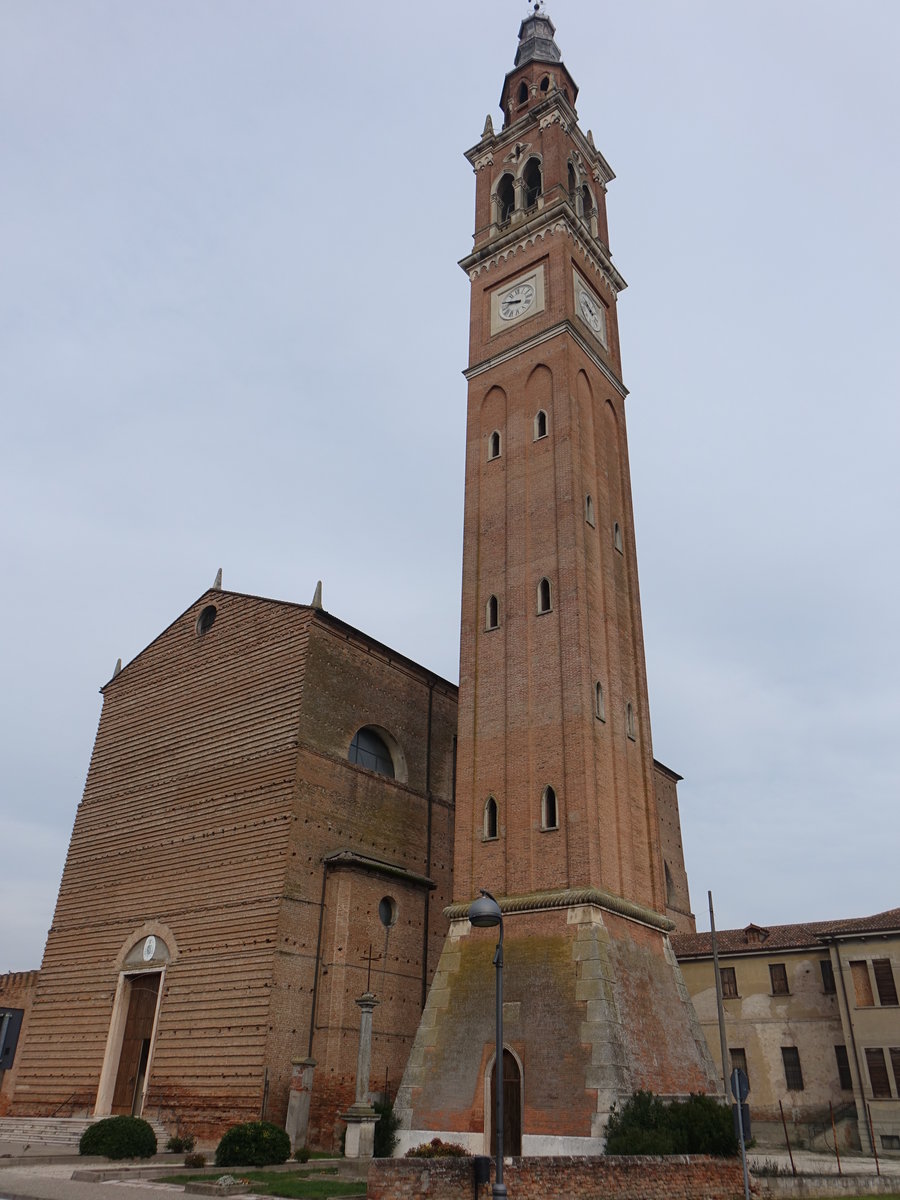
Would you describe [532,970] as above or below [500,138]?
below

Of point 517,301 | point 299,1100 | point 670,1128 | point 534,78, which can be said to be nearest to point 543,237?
point 517,301

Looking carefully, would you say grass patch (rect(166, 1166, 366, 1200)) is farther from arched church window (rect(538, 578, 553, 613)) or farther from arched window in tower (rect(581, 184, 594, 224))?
arched window in tower (rect(581, 184, 594, 224))

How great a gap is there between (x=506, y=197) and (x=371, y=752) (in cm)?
2193

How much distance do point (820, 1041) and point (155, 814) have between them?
23227 mm

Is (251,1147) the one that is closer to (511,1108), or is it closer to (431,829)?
(511,1108)

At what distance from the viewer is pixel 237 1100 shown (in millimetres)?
23094

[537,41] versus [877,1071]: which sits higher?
[537,41]

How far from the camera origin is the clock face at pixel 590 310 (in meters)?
33.3

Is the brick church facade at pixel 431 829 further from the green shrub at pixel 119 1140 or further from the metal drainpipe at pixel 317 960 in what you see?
the green shrub at pixel 119 1140

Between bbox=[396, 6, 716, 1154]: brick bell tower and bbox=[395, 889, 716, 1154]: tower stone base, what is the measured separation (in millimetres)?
45

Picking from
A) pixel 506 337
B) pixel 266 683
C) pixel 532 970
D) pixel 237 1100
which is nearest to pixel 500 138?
pixel 506 337

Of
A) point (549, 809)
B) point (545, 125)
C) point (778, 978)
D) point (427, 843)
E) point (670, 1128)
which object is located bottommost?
point (670, 1128)

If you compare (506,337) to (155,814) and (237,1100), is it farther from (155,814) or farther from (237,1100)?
(237,1100)

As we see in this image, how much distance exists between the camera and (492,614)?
91.7 ft
